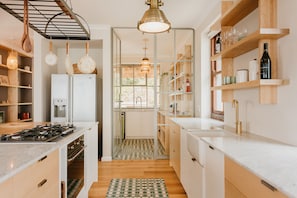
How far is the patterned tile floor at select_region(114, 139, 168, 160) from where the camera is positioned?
16.0 ft

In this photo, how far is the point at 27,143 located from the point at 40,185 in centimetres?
45

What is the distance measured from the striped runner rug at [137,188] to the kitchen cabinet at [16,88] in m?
2.44

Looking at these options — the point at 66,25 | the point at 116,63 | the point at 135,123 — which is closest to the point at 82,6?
the point at 66,25

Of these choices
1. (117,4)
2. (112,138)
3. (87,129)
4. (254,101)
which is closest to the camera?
(254,101)

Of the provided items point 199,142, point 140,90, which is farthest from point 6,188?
point 140,90

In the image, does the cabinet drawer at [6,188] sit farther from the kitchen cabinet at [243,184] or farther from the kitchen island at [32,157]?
the kitchen cabinet at [243,184]

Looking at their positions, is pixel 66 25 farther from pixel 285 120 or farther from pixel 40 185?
pixel 285 120

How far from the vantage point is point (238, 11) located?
2371 millimetres

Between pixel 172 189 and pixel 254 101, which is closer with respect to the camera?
pixel 254 101

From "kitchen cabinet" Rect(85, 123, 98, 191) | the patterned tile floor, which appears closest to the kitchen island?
"kitchen cabinet" Rect(85, 123, 98, 191)

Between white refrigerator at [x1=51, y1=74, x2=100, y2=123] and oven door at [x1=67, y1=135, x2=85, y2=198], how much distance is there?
7.15ft

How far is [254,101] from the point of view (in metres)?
2.37

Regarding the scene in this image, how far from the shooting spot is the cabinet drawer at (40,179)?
1.27 m

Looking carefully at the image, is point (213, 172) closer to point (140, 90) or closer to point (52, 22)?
point (52, 22)
